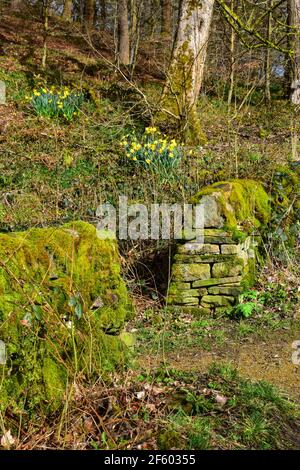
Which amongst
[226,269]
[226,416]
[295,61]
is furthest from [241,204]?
[295,61]

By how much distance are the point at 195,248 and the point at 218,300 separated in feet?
2.09

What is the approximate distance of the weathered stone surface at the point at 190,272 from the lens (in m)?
5.51

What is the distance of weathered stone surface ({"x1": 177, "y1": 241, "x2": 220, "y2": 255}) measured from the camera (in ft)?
18.1

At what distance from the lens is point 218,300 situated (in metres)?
5.54

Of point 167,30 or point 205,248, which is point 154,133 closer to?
point 205,248

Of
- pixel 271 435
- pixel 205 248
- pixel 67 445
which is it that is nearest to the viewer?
pixel 67 445

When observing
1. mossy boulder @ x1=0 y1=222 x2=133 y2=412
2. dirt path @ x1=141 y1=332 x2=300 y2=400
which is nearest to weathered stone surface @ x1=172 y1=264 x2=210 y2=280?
dirt path @ x1=141 y1=332 x2=300 y2=400

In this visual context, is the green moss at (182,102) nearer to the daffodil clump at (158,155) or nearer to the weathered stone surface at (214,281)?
the daffodil clump at (158,155)

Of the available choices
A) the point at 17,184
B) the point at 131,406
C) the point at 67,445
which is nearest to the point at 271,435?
the point at 131,406

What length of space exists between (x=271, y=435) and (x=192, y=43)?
7544mm

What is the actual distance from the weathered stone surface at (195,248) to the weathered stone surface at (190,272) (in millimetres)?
146

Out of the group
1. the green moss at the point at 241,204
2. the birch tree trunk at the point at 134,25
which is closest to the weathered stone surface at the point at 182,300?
the green moss at the point at 241,204

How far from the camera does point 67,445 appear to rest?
2369 mm

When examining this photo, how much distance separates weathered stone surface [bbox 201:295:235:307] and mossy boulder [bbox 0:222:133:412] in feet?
6.19
